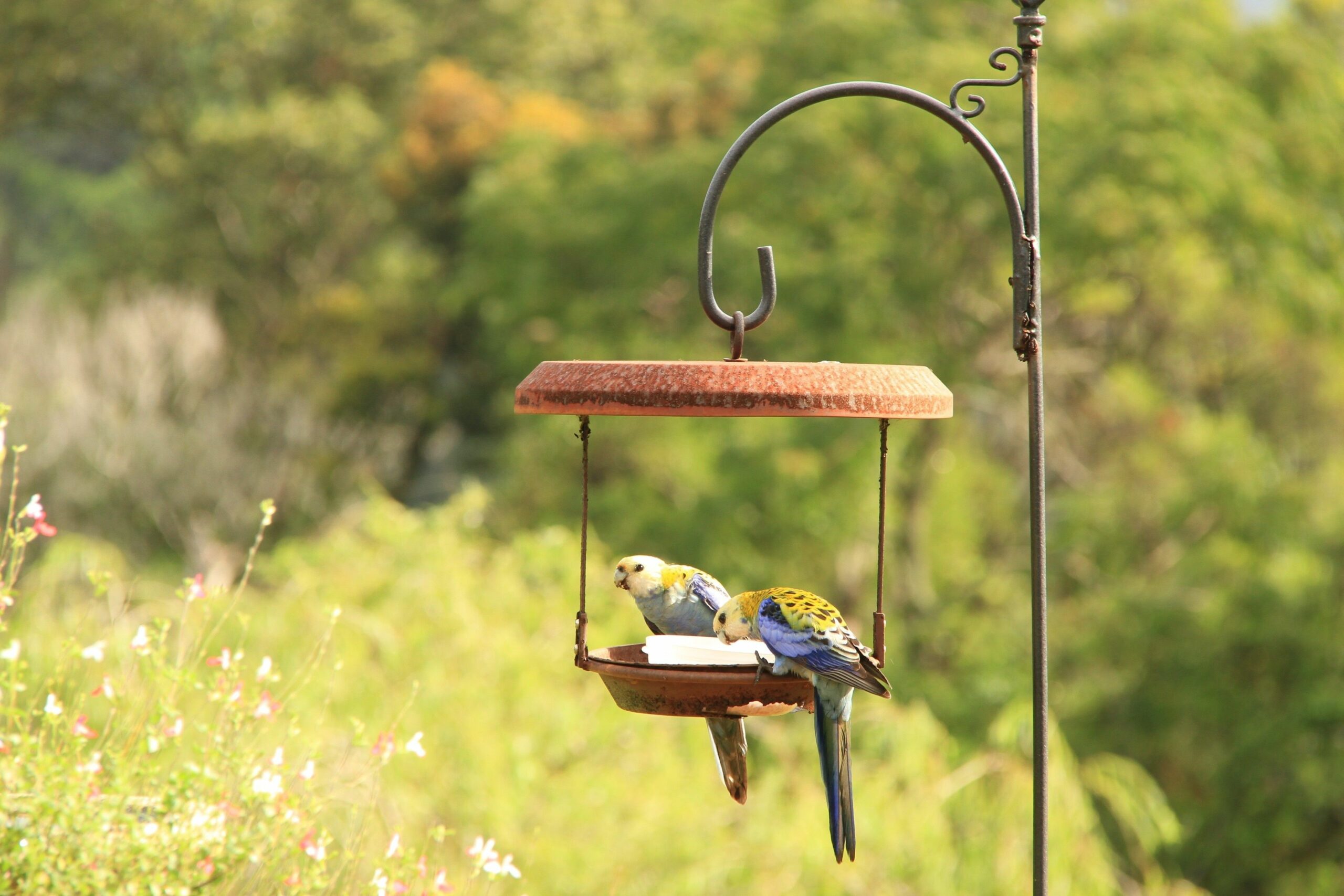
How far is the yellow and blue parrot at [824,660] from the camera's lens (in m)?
2.29

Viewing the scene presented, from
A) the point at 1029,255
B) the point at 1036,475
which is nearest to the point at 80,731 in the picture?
the point at 1036,475

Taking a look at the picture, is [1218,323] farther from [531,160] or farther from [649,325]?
[531,160]

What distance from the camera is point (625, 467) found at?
13.1 meters

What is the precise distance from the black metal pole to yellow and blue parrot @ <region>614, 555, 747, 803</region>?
0.54m

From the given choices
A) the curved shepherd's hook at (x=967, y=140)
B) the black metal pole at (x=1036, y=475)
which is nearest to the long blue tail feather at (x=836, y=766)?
the black metal pole at (x=1036, y=475)

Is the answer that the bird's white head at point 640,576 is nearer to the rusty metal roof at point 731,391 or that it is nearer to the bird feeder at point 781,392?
the bird feeder at point 781,392

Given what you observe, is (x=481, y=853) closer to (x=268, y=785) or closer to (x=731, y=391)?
(x=268, y=785)

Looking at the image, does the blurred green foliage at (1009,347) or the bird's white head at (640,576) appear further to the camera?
the blurred green foliage at (1009,347)

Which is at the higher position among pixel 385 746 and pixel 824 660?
pixel 824 660

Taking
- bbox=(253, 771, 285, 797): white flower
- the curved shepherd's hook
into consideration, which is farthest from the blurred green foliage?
the curved shepherd's hook

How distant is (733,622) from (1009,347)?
1033cm

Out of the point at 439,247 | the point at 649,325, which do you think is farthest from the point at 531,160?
the point at 439,247

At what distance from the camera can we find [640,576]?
8.69ft

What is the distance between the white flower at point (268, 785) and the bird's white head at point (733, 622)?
0.81 meters
